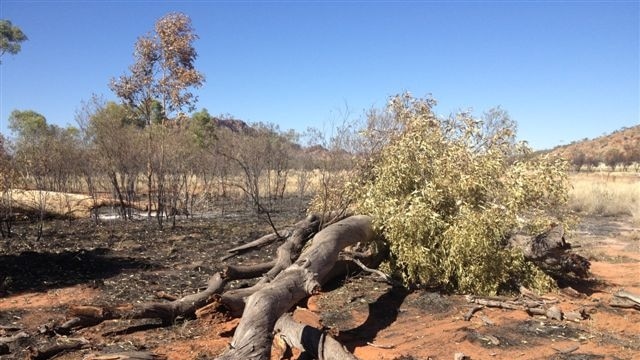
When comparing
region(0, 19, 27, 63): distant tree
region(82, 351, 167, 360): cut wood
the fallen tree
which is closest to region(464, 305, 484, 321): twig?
the fallen tree

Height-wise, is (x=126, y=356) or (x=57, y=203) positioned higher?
(x=57, y=203)

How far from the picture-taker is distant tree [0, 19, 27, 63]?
56.9 feet

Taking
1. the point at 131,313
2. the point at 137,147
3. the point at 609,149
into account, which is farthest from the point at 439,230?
the point at 609,149

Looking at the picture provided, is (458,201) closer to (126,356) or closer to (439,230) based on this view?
(439,230)

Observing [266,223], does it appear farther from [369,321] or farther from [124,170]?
[369,321]

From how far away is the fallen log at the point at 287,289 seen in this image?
4148 mm

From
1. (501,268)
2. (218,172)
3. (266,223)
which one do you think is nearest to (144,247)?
(266,223)

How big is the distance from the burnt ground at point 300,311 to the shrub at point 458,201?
486mm

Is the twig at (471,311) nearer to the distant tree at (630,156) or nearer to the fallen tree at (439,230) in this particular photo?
the fallen tree at (439,230)

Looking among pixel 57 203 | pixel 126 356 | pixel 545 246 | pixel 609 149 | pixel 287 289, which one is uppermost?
pixel 609 149

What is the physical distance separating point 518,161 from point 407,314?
3783mm

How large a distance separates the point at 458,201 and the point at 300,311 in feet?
9.99

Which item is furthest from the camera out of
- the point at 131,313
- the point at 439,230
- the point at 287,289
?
the point at 439,230

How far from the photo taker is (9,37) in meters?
17.6
